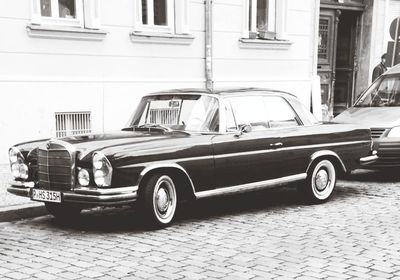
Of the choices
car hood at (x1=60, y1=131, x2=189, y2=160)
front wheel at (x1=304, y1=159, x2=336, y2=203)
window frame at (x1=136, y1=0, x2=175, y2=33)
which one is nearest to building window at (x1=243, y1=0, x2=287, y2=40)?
window frame at (x1=136, y1=0, x2=175, y2=33)

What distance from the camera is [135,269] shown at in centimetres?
457

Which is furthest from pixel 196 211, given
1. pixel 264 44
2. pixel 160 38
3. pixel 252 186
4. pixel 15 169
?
pixel 264 44

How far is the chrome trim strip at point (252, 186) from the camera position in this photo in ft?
20.1

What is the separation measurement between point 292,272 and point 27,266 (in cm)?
229

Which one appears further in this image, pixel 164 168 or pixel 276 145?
pixel 276 145

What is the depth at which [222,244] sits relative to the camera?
5316 millimetres

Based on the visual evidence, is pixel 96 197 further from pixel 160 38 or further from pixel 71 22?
pixel 160 38

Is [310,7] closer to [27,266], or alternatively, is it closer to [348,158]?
[348,158]

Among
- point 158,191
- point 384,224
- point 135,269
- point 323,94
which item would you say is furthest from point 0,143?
point 323,94

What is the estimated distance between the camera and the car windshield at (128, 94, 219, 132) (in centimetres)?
635

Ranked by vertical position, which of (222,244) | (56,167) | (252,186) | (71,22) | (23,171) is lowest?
(222,244)

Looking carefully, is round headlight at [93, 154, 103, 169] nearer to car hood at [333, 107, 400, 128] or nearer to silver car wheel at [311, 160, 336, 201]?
silver car wheel at [311, 160, 336, 201]

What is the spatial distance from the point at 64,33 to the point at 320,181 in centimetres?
565

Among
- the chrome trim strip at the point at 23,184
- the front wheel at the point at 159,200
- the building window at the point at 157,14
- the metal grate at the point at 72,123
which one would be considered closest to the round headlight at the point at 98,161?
the front wheel at the point at 159,200
